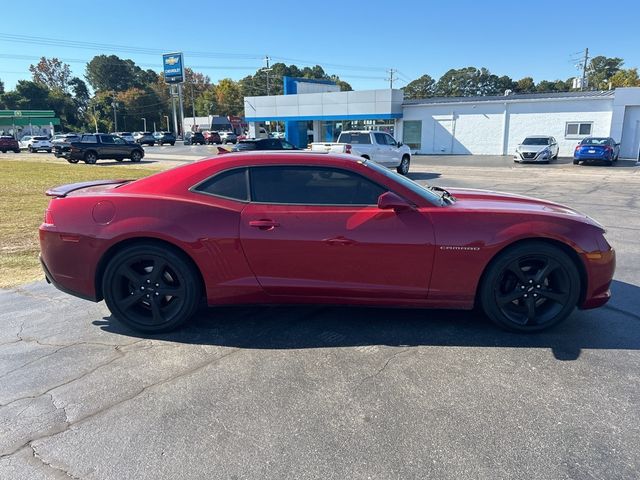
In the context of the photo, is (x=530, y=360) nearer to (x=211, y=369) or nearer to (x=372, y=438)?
(x=372, y=438)

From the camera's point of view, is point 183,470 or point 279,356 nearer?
point 183,470

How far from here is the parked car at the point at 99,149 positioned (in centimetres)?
2700

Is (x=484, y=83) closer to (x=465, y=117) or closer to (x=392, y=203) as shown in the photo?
(x=465, y=117)

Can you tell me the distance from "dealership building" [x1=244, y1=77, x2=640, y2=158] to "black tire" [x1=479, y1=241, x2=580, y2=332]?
103 ft

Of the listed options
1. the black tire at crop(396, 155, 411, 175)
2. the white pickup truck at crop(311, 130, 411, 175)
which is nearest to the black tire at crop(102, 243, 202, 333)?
the white pickup truck at crop(311, 130, 411, 175)

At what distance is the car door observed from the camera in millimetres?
3629

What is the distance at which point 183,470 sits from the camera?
232 centimetres

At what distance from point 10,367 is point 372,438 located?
2.73 m

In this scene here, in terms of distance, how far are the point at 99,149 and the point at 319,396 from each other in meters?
28.9

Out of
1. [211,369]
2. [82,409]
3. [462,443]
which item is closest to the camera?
[462,443]

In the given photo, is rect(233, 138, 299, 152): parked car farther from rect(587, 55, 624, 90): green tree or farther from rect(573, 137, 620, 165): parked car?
rect(587, 55, 624, 90): green tree

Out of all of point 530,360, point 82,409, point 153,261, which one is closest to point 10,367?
point 82,409

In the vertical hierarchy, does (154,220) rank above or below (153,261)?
above

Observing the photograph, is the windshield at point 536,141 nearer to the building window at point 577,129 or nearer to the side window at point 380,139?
the building window at point 577,129
